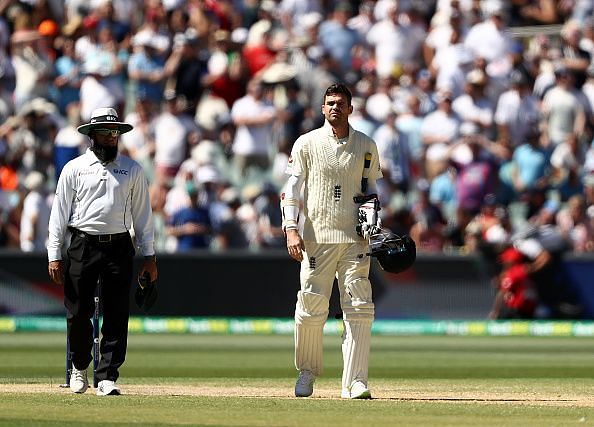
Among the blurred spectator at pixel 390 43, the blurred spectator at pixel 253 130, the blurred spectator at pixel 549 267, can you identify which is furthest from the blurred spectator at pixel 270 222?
the blurred spectator at pixel 549 267

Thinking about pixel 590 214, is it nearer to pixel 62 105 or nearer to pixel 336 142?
pixel 62 105

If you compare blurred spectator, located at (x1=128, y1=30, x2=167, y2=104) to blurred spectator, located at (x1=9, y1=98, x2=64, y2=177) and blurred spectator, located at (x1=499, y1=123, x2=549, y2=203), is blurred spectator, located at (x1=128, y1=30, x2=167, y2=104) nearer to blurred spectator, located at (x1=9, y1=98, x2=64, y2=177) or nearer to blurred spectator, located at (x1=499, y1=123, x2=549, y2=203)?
blurred spectator, located at (x1=9, y1=98, x2=64, y2=177)

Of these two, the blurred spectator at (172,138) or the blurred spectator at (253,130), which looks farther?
the blurred spectator at (253,130)

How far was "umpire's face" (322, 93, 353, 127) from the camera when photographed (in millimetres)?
11144

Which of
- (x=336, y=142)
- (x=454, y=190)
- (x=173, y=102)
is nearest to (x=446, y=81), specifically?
(x=454, y=190)

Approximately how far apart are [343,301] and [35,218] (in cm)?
1061

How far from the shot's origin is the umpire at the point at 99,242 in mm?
11320

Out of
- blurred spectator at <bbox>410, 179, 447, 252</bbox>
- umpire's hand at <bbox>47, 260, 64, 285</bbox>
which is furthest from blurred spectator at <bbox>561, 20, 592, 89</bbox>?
umpire's hand at <bbox>47, 260, 64, 285</bbox>

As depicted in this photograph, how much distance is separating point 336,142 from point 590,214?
10.3 meters

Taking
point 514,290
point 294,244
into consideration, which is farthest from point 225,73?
point 294,244

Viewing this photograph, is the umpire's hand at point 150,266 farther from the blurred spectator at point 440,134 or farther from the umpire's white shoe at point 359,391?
the blurred spectator at point 440,134

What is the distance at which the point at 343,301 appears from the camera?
11203mm

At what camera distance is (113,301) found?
11.4 metres

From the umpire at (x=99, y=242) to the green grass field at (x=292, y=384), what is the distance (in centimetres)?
40
